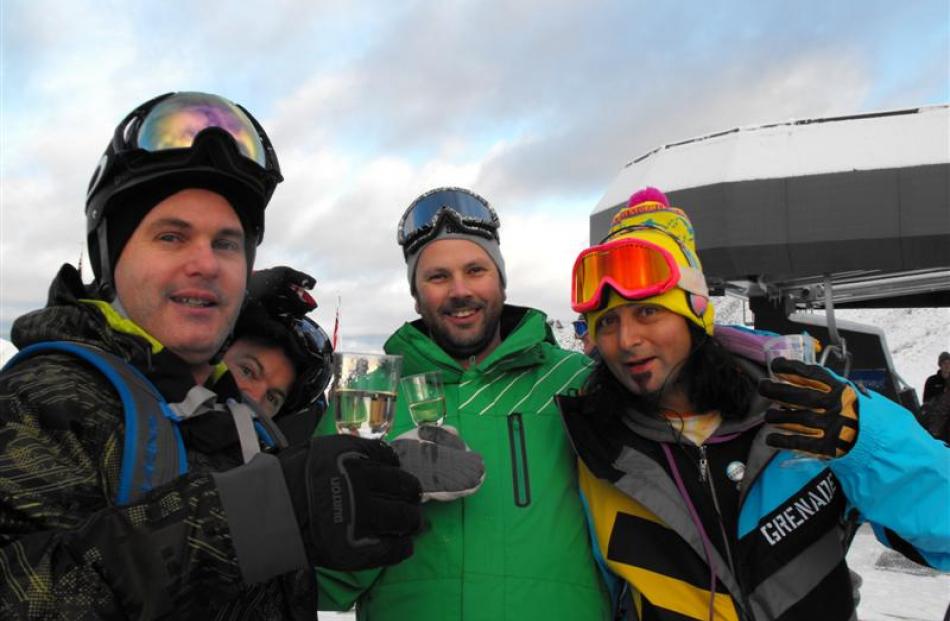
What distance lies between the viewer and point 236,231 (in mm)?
1677

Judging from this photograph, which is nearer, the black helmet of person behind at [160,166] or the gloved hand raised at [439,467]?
the black helmet of person behind at [160,166]

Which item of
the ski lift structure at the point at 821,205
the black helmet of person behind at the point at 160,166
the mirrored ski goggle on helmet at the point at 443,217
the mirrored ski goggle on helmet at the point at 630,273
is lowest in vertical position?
the mirrored ski goggle on helmet at the point at 630,273

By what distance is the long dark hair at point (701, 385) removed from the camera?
2254 millimetres

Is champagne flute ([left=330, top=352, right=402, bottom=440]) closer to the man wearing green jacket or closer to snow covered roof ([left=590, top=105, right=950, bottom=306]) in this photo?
the man wearing green jacket

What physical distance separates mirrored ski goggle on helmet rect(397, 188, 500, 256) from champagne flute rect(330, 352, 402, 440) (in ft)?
4.12

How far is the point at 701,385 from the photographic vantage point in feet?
7.57

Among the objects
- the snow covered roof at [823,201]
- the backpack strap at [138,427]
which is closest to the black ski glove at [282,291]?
the backpack strap at [138,427]

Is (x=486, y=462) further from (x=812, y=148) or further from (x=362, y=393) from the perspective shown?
(x=812, y=148)

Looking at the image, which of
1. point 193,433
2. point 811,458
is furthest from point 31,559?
point 811,458

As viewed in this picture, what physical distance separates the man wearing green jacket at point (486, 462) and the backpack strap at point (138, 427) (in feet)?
3.48

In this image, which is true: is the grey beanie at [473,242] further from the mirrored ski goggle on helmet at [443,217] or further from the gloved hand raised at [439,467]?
the gloved hand raised at [439,467]

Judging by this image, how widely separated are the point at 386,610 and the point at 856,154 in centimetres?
1066

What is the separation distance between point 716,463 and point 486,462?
80 centimetres

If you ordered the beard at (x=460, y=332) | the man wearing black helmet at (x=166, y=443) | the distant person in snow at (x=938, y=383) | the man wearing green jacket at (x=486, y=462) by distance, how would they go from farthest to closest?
the distant person in snow at (x=938, y=383) < the beard at (x=460, y=332) < the man wearing green jacket at (x=486, y=462) < the man wearing black helmet at (x=166, y=443)
